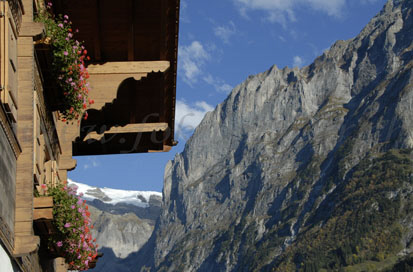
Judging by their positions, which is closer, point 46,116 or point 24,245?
point 24,245

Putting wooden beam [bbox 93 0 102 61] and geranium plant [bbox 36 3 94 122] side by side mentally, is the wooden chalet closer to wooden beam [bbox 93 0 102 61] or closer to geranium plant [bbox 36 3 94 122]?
wooden beam [bbox 93 0 102 61]

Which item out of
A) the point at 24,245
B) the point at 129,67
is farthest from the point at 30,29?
the point at 129,67

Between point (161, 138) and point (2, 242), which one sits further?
point (161, 138)

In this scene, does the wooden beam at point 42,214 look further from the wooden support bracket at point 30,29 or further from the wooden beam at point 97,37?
the wooden beam at point 97,37

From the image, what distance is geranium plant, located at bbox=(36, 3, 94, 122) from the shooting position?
33.2 ft

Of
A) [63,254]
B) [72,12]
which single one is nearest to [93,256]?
[63,254]

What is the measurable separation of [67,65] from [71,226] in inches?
91.5

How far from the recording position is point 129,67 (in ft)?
40.1

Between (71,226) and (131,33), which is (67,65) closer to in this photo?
(131,33)

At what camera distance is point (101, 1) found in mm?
11250

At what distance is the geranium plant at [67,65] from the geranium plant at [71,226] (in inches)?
52.0

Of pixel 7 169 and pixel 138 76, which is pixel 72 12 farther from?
pixel 7 169

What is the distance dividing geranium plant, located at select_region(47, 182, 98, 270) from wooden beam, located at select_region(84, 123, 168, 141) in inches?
128

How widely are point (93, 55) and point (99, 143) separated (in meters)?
4.01
